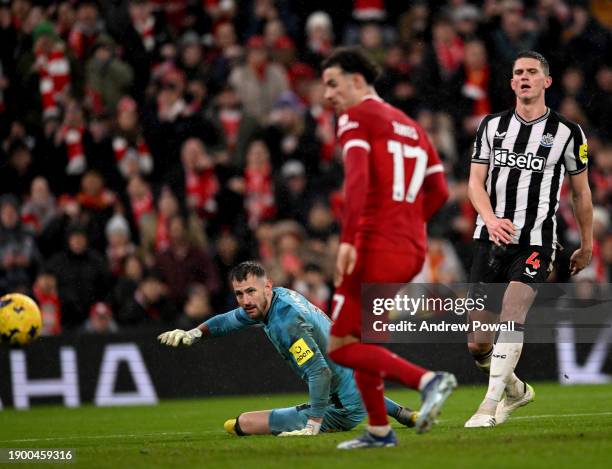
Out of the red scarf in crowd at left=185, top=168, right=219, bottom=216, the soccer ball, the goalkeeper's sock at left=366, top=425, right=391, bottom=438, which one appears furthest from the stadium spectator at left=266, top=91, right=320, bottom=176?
the goalkeeper's sock at left=366, top=425, right=391, bottom=438

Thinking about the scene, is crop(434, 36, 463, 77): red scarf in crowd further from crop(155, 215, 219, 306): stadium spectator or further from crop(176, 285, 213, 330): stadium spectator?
crop(176, 285, 213, 330): stadium spectator

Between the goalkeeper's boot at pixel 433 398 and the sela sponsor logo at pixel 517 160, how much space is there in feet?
8.43

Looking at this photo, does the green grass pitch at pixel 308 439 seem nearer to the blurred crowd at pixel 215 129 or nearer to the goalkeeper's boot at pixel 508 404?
the goalkeeper's boot at pixel 508 404

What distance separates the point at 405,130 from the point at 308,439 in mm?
2243

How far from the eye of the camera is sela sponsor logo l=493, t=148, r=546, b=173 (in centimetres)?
886

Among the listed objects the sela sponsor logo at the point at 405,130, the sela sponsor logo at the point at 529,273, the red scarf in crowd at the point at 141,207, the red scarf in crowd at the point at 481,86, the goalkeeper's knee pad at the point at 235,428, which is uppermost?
the red scarf in crowd at the point at 481,86

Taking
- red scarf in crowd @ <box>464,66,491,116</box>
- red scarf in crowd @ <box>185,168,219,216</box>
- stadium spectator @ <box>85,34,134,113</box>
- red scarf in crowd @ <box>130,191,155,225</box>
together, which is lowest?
red scarf in crowd @ <box>130,191,155,225</box>

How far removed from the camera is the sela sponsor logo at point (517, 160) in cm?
886

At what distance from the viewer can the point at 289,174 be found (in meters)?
15.9

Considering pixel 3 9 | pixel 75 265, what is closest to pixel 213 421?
pixel 75 265

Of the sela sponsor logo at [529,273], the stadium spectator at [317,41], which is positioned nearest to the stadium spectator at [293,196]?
the stadium spectator at [317,41]

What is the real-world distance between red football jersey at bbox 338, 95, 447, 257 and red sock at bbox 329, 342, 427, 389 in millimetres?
585

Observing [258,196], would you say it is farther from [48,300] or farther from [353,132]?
[353,132]

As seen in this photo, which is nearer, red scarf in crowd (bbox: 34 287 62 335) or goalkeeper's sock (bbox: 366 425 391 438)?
goalkeeper's sock (bbox: 366 425 391 438)
